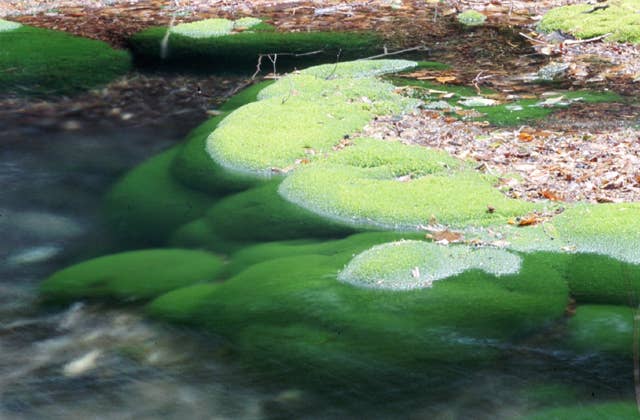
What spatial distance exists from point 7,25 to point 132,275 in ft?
35.1

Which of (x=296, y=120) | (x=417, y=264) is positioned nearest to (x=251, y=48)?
(x=296, y=120)

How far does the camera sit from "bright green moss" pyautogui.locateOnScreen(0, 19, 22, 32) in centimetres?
1602

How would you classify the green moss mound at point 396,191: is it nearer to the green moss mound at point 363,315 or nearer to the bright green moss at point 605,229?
the bright green moss at point 605,229

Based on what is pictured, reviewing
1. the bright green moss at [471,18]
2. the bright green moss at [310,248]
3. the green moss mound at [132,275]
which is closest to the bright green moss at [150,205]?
the green moss mound at [132,275]

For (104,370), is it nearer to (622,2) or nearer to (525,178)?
(525,178)

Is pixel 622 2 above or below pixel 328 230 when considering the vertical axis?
above

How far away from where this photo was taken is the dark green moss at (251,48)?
48.0 feet

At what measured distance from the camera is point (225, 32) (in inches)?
640

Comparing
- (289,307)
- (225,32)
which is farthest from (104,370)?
(225,32)

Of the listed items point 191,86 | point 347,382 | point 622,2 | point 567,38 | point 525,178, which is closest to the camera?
point 347,382

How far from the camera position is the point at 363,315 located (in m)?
6.35

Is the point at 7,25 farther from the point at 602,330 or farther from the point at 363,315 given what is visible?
the point at 602,330

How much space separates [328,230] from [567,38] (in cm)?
891

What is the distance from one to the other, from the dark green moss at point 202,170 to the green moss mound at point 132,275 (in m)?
1.62
